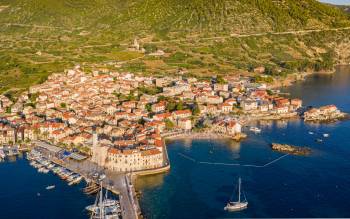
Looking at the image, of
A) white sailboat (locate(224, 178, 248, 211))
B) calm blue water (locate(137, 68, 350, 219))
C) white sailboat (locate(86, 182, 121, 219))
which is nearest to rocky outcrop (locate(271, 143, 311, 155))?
calm blue water (locate(137, 68, 350, 219))

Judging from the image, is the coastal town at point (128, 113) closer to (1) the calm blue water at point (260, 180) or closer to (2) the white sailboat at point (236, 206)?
(1) the calm blue water at point (260, 180)

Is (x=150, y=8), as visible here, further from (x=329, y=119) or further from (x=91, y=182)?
(x=91, y=182)

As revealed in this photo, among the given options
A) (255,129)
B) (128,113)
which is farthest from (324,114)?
(128,113)

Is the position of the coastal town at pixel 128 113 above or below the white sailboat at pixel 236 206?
above

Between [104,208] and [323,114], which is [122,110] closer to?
[323,114]

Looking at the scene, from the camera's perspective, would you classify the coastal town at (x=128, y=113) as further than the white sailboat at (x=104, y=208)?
Yes

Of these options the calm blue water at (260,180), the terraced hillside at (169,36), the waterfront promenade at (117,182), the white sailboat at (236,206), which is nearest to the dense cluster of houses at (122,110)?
the waterfront promenade at (117,182)
